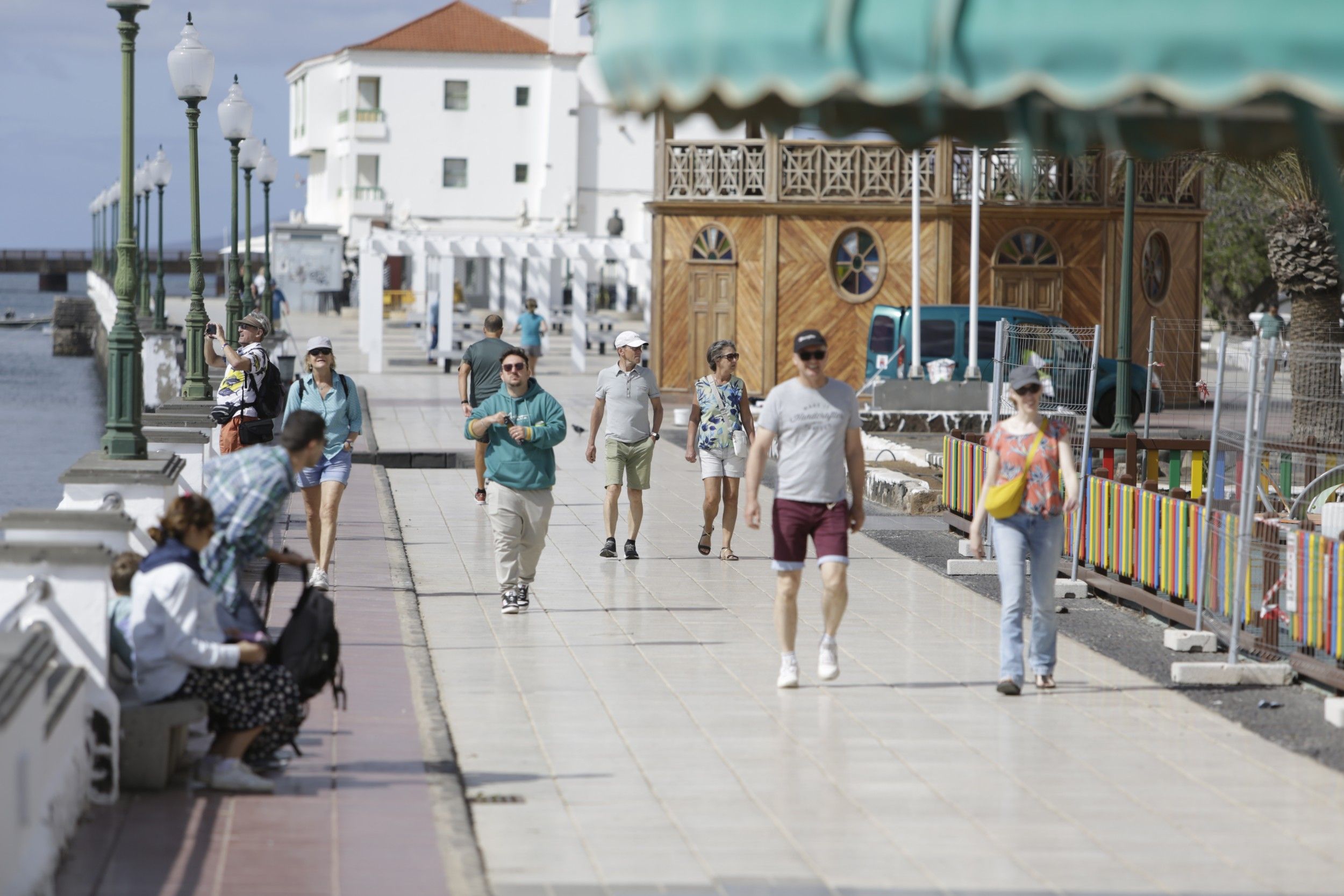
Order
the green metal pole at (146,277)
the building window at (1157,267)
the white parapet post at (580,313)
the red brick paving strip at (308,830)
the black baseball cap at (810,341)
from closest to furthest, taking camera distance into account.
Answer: the red brick paving strip at (308,830) < the black baseball cap at (810,341) < the building window at (1157,267) < the white parapet post at (580,313) < the green metal pole at (146,277)

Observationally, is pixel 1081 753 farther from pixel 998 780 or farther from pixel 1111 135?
pixel 1111 135

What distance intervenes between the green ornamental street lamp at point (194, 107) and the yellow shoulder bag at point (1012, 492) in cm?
880

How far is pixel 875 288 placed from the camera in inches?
1185

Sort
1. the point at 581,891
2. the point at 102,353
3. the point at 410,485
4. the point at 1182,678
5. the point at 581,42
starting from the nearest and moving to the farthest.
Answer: the point at 581,891, the point at 1182,678, the point at 410,485, the point at 102,353, the point at 581,42

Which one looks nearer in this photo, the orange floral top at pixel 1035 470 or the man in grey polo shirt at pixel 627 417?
the orange floral top at pixel 1035 470

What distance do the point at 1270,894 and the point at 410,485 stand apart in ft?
47.8

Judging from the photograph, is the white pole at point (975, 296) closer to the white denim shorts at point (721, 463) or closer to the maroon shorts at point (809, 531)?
the white denim shorts at point (721, 463)

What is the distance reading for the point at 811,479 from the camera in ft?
30.1

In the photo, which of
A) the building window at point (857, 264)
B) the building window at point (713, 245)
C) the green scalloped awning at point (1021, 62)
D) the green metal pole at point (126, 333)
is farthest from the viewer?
the building window at point (713, 245)

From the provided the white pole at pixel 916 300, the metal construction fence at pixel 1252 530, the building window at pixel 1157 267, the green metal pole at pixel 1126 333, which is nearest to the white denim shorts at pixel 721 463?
the metal construction fence at pixel 1252 530

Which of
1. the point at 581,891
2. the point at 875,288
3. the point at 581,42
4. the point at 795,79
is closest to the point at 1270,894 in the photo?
the point at 581,891

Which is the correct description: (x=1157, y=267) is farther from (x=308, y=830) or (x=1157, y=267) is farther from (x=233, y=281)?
(x=308, y=830)

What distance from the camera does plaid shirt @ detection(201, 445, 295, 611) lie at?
23.8ft

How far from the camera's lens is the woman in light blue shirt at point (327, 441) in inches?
473
